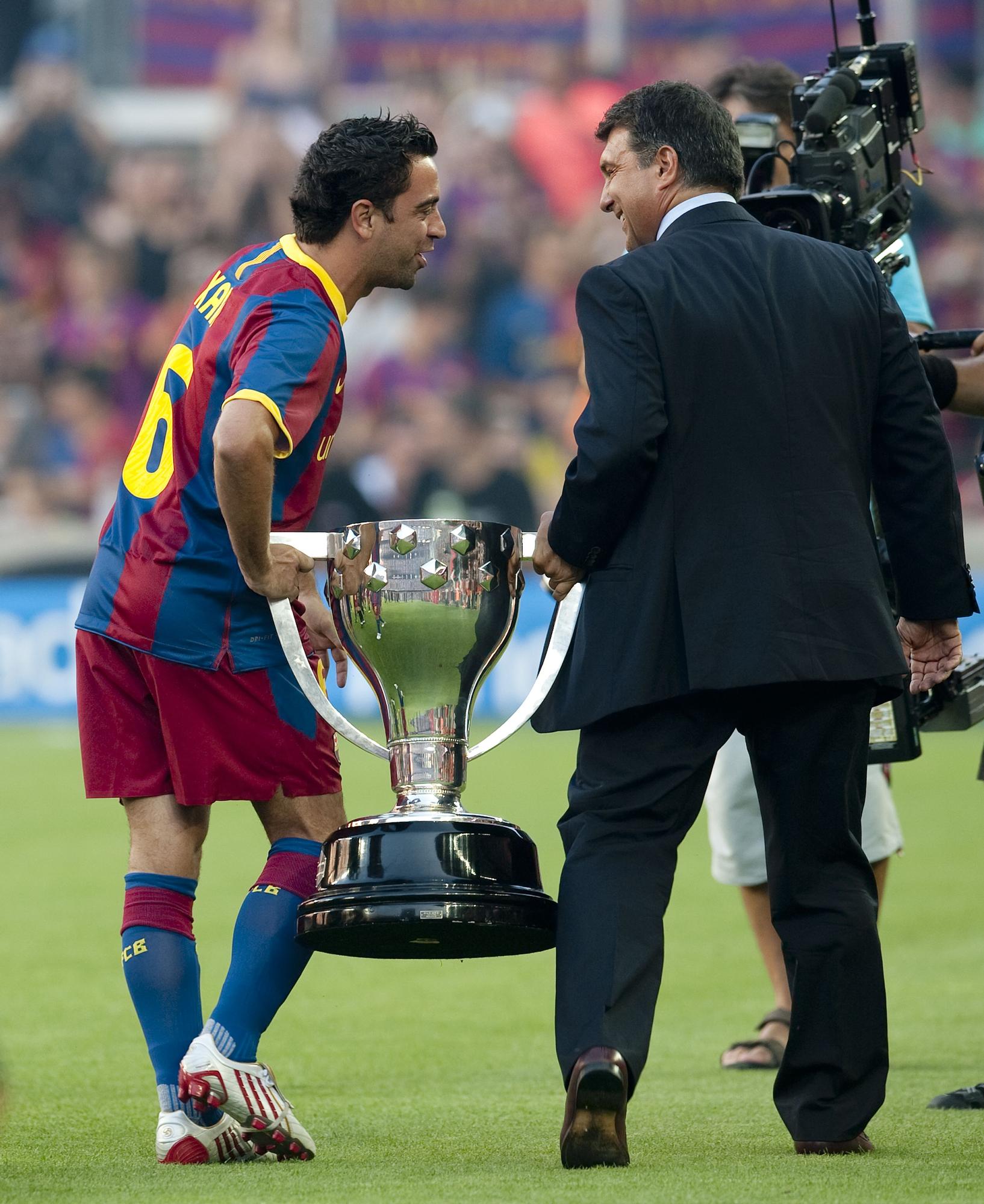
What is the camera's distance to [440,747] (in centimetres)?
306

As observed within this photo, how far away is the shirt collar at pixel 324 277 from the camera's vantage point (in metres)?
3.17

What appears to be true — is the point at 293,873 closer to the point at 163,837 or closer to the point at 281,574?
the point at 163,837

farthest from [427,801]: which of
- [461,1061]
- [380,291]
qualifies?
[380,291]

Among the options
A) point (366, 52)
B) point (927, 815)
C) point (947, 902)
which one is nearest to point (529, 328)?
point (366, 52)

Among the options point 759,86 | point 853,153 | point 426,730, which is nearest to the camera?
point 426,730

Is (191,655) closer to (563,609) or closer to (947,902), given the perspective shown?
(563,609)

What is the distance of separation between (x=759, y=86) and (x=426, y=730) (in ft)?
7.77

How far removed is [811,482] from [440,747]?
28.4 inches

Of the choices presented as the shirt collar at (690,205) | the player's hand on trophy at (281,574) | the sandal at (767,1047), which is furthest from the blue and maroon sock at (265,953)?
the sandal at (767,1047)

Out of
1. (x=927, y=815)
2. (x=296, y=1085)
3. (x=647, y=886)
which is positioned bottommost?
(x=927, y=815)

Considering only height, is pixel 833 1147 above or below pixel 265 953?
below

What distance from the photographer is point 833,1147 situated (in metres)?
2.87

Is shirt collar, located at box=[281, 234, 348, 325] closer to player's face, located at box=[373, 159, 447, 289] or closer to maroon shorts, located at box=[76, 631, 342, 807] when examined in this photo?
player's face, located at box=[373, 159, 447, 289]

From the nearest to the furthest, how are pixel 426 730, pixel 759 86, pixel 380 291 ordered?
pixel 426 730
pixel 759 86
pixel 380 291
